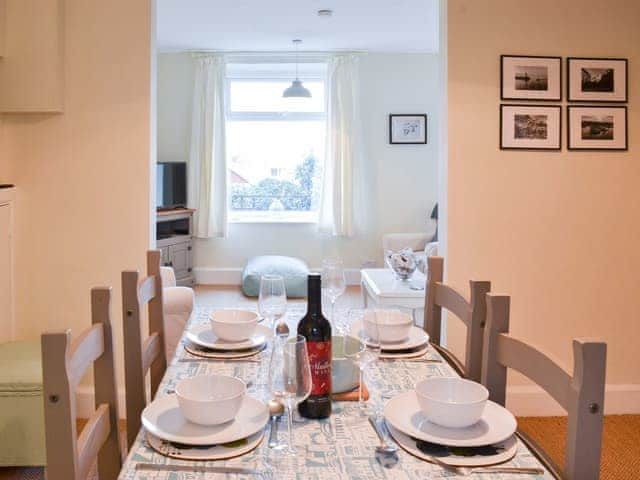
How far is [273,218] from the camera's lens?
741 centimetres

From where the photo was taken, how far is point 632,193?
3184mm

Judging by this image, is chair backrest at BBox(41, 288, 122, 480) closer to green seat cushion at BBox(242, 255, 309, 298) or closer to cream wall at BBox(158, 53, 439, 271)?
green seat cushion at BBox(242, 255, 309, 298)

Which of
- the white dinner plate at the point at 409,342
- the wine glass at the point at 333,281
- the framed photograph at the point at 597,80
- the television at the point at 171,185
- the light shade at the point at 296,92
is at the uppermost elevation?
the light shade at the point at 296,92

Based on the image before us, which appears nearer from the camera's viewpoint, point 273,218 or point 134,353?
point 134,353

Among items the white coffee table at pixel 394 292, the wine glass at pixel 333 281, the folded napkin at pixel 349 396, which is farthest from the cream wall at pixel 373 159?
the folded napkin at pixel 349 396

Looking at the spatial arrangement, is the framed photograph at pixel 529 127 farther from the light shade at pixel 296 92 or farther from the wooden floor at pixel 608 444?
the light shade at pixel 296 92

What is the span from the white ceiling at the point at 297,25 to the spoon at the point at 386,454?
14.4 ft

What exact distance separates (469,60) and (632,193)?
3.44ft

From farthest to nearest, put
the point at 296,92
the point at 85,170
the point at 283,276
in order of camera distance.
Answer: the point at 283,276
the point at 296,92
the point at 85,170

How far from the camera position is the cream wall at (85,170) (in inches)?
120

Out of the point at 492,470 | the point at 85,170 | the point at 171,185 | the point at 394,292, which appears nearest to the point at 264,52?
the point at 171,185

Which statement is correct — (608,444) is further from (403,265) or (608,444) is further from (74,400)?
(74,400)

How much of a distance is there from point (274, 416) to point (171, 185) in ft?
19.4

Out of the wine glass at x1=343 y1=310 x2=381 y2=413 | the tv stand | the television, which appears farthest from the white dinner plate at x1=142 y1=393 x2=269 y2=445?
the television
